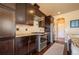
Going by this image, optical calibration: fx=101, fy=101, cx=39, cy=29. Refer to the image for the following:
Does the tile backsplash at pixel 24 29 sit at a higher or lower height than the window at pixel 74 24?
lower

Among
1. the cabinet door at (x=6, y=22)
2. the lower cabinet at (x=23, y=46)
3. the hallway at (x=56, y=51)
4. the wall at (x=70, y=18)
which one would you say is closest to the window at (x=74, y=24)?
the wall at (x=70, y=18)

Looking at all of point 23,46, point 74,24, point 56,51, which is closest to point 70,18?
point 74,24

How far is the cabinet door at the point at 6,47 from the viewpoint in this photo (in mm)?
1537

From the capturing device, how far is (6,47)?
5.32ft

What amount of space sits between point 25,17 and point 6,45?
4.58 ft

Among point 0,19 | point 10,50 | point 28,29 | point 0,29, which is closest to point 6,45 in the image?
point 10,50

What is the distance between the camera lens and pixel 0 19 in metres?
1.44

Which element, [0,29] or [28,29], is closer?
[0,29]

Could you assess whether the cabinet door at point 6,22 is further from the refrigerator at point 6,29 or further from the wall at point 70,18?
the wall at point 70,18

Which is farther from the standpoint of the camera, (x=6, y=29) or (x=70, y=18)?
(x=70, y=18)

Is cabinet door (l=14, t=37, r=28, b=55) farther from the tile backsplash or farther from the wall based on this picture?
the wall

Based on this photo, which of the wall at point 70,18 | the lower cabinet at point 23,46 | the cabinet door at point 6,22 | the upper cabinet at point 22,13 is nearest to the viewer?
the cabinet door at point 6,22

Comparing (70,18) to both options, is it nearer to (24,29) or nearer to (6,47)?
(24,29)

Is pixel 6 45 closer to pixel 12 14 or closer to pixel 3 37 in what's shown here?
pixel 3 37
